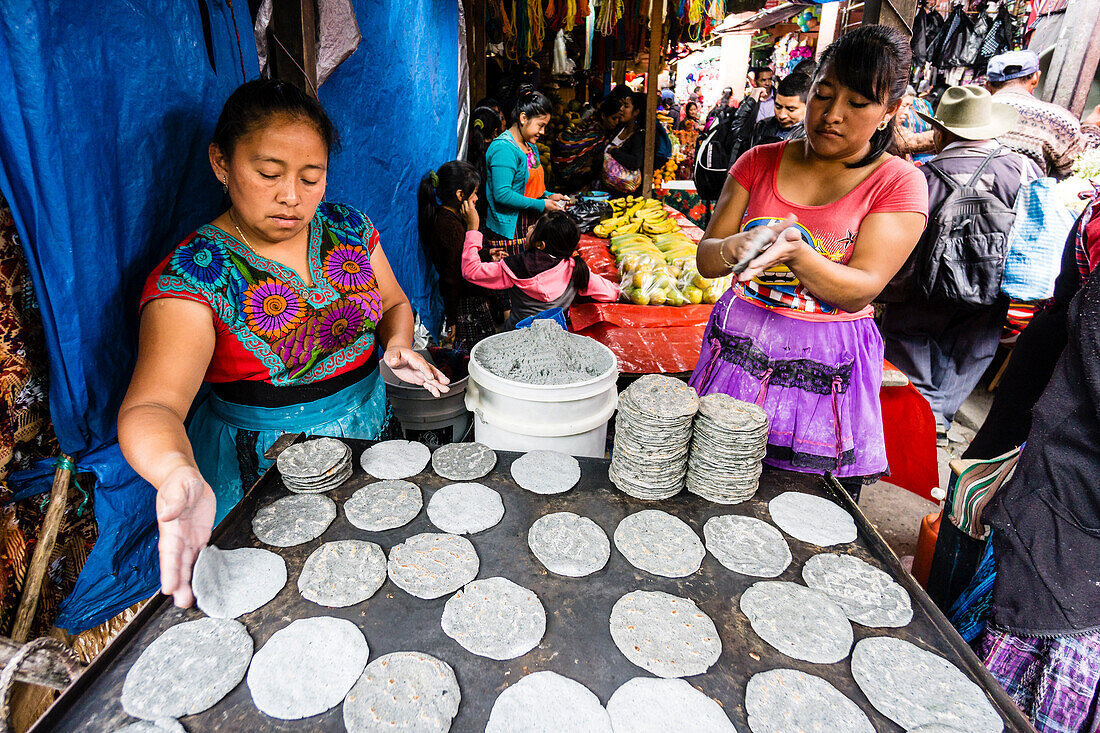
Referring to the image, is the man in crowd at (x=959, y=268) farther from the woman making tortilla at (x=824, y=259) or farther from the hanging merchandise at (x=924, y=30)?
the hanging merchandise at (x=924, y=30)

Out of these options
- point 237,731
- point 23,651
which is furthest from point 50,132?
point 237,731

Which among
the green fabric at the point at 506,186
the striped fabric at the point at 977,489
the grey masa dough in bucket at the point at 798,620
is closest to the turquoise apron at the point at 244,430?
the grey masa dough in bucket at the point at 798,620

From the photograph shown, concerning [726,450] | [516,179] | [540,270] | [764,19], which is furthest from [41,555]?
[764,19]

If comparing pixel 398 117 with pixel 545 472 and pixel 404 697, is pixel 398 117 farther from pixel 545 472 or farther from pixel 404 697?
pixel 404 697

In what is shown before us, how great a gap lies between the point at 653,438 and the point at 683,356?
5.95 ft

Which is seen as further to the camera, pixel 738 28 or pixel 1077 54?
pixel 738 28

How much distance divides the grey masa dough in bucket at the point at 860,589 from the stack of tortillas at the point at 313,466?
1187 mm

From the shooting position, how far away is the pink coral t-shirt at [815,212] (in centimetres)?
153

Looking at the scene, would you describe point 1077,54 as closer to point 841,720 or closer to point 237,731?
point 841,720

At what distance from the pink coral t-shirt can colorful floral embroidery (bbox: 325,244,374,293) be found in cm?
123

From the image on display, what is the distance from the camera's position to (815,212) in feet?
5.32

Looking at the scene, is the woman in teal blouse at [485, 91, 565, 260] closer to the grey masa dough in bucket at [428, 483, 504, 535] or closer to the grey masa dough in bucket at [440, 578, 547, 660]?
the grey masa dough in bucket at [428, 483, 504, 535]

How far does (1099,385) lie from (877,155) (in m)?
0.81

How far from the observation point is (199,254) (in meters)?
1.36
